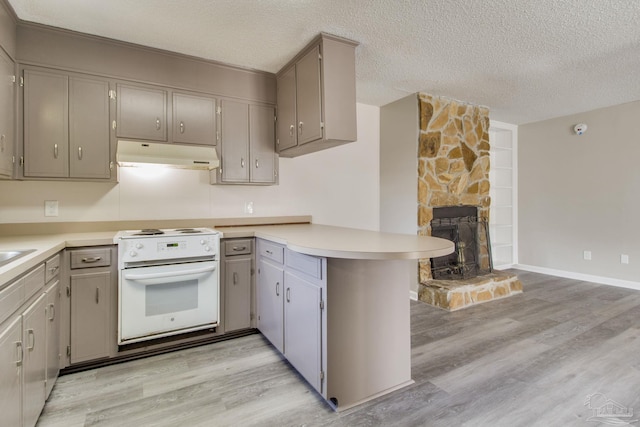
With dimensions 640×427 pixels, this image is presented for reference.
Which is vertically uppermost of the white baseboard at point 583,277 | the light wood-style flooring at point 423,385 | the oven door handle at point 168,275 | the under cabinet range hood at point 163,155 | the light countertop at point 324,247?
the under cabinet range hood at point 163,155

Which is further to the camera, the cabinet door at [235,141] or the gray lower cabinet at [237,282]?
the cabinet door at [235,141]

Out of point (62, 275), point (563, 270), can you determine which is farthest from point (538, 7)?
point (563, 270)

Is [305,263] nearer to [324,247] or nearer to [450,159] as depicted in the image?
[324,247]

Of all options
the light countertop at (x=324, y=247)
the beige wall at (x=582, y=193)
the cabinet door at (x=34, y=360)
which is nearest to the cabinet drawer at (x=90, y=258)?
the light countertop at (x=324, y=247)

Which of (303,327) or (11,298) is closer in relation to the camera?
(11,298)

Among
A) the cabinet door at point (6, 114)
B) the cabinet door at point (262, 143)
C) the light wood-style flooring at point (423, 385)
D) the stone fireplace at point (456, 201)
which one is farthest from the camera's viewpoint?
the stone fireplace at point (456, 201)

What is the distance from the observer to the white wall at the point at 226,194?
2695 mm

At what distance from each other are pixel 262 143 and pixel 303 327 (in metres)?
1.96

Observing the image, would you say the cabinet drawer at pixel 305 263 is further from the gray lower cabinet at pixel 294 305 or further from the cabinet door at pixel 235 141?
the cabinet door at pixel 235 141

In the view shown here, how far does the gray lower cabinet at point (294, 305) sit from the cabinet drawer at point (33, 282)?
4.59 feet

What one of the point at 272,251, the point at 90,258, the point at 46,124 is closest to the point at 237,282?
the point at 272,251

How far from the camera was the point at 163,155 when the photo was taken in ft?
9.02

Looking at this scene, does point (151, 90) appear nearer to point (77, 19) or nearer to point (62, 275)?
point (77, 19)

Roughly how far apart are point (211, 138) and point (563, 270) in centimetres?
548
